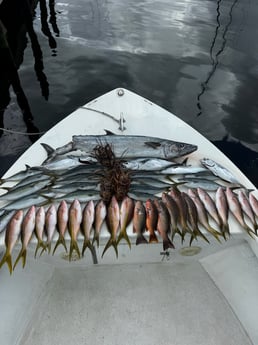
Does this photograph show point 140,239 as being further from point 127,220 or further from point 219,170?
point 219,170

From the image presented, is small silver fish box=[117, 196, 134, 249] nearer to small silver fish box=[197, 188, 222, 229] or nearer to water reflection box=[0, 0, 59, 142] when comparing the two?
small silver fish box=[197, 188, 222, 229]

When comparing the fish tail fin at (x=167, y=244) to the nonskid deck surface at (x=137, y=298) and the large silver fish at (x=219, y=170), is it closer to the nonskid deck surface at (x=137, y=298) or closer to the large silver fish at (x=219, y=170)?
the nonskid deck surface at (x=137, y=298)

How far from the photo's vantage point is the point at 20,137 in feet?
20.5

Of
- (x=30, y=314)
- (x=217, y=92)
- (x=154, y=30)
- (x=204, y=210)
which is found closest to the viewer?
(x=204, y=210)

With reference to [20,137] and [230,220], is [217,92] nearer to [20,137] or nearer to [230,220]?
[20,137]

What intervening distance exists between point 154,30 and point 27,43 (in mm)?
4721

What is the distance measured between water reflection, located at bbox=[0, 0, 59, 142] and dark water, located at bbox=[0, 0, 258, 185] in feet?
0.11

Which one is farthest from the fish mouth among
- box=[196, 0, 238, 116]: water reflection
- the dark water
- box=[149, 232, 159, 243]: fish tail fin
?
box=[196, 0, 238, 116]: water reflection

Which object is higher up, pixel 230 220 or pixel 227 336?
pixel 230 220

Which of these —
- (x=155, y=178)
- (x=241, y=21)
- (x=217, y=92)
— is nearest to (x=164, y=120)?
(x=155, y=178)

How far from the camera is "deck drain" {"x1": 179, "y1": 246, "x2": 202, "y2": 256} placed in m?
3.16

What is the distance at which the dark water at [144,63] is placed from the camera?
270 inches

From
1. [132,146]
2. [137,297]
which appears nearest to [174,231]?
[137,297]

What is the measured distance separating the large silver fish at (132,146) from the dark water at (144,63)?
250 cm
